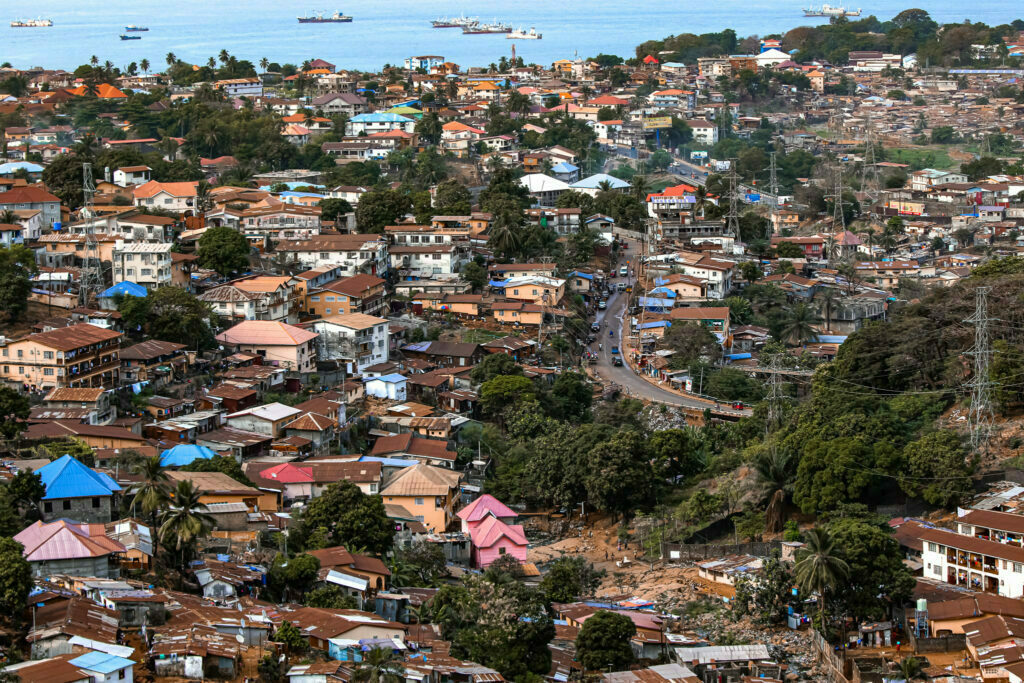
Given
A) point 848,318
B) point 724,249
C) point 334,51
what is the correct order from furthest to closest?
point 334,51, point 724,249, point 848,318

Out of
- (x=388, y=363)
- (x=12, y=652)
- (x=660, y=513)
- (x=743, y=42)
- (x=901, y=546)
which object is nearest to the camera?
(x=12, y=652)

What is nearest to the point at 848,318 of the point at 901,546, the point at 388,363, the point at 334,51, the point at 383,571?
the point at 388,363

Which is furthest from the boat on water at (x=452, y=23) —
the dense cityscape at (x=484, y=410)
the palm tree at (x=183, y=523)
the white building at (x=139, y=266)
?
the palm tree at (x=183, y=523)

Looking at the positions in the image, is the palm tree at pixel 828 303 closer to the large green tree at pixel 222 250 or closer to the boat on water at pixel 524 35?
the large green tree at pixel 222 250

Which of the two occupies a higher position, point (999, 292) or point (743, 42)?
point (743, 42)

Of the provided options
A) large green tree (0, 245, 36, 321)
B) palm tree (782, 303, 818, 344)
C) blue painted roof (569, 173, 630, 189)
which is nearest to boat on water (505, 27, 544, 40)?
blue painted roof (569, 173, 630, 189)

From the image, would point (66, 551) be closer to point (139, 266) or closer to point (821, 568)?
point (821, 568)

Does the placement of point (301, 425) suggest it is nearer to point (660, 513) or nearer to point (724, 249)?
point (660, 513)
